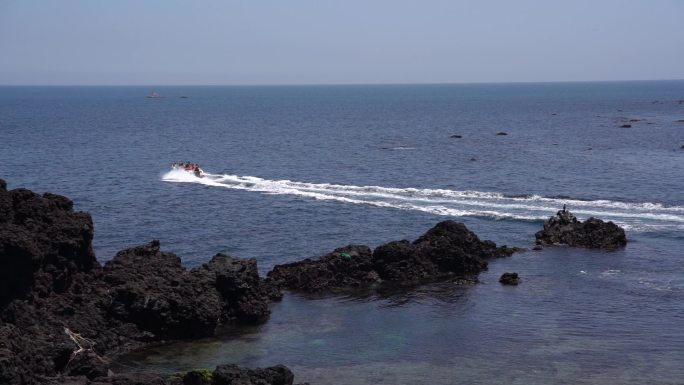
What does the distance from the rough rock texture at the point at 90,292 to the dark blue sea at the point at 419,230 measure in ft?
5.62

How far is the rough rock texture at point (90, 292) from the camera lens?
37.2 meters

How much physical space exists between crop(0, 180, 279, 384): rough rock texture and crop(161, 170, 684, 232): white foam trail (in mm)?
32579

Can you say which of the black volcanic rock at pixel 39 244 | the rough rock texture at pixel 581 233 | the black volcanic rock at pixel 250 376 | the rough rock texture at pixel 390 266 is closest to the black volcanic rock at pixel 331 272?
the rough rock texture at pixel 390 266

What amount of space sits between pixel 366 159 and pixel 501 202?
1636 inches

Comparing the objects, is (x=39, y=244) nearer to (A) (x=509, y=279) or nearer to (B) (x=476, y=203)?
(A) (x=509, y=279)

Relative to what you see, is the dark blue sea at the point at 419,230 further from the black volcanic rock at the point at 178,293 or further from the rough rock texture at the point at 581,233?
the rough rock texture at the point at 581,233

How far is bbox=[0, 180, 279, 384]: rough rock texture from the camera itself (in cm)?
3725

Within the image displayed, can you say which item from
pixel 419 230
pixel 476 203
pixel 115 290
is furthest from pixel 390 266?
pixel 476 203

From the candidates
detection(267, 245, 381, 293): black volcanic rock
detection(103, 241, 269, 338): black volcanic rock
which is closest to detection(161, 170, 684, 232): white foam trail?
detection(267, 245, 381, 293): black volcanic rock

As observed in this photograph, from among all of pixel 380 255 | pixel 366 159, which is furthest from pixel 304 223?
pixel 366 159

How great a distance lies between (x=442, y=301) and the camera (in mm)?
49594

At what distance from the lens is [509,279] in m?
52.9

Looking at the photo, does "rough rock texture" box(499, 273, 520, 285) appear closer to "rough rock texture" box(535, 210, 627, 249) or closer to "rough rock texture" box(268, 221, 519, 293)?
"rough rock texture" box(268, 221, 519, 293)

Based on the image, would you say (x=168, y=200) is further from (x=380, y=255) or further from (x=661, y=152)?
(x=661, y=152)
